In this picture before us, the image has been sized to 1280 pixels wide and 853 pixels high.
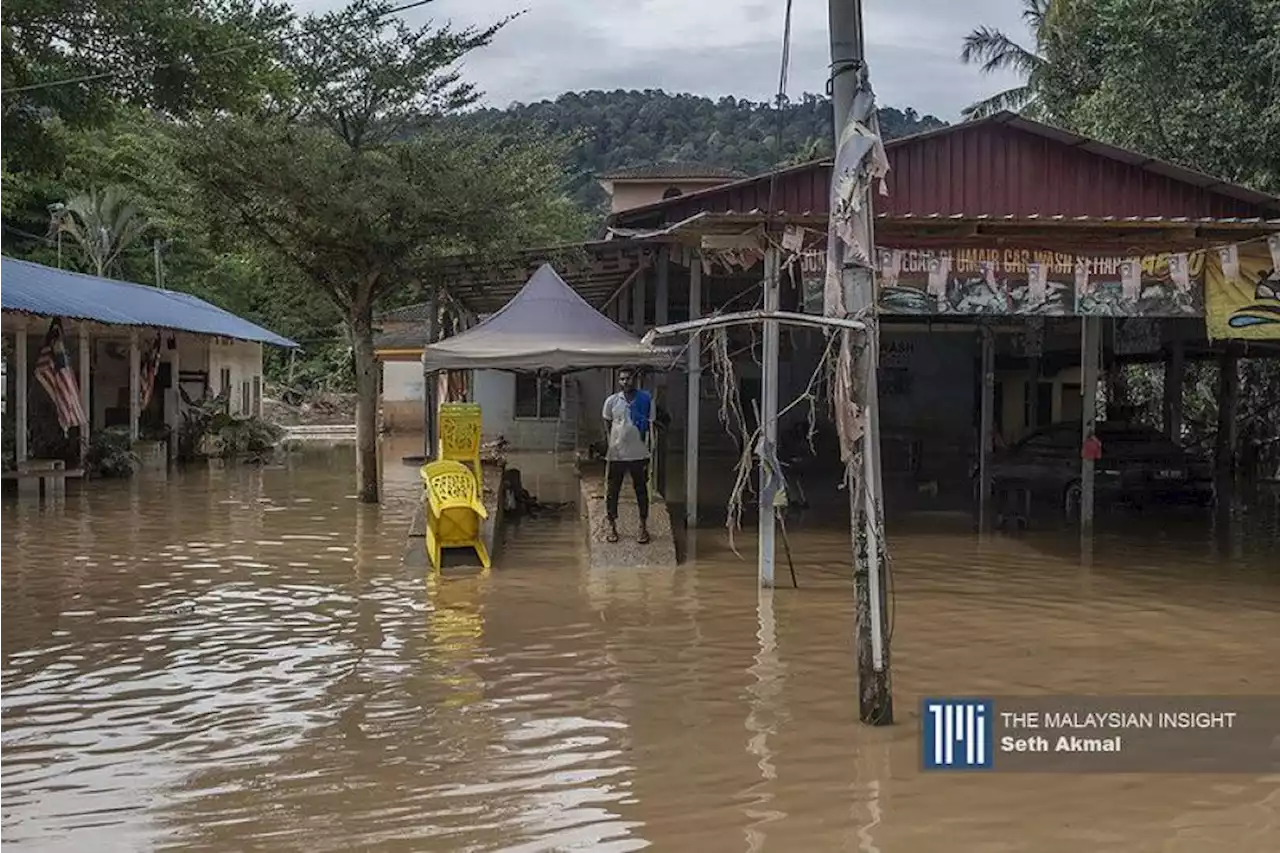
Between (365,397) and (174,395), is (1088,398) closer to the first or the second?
(365,397)

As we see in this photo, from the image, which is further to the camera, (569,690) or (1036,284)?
(1036,284)

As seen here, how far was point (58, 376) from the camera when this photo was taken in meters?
18.8

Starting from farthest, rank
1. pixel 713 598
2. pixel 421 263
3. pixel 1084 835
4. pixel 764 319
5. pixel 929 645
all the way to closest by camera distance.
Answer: pixel 421 263 → pixel 713 598 → pixel 929 645 → pixel 764 319 → pixel 1084 835

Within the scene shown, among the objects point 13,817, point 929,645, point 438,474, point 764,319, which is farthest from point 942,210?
point 13,817

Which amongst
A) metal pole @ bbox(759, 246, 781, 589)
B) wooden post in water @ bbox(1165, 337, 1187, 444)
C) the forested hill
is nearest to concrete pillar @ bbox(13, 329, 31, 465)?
metal pole @ bbox(759, 246, 781, 589)

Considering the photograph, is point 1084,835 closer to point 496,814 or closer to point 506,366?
point 496,814

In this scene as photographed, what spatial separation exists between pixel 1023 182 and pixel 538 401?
13.9 metres

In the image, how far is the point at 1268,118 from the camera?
18.2 meters

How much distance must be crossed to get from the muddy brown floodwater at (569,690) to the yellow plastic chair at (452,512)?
49 cm

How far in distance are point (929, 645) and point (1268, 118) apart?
1365 centimetres

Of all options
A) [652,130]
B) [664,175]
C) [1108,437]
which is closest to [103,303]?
[1108,437]

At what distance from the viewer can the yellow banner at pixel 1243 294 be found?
12.1m

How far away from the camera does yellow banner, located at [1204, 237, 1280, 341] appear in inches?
476

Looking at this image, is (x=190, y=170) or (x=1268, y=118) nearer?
(x=190, y=170)
